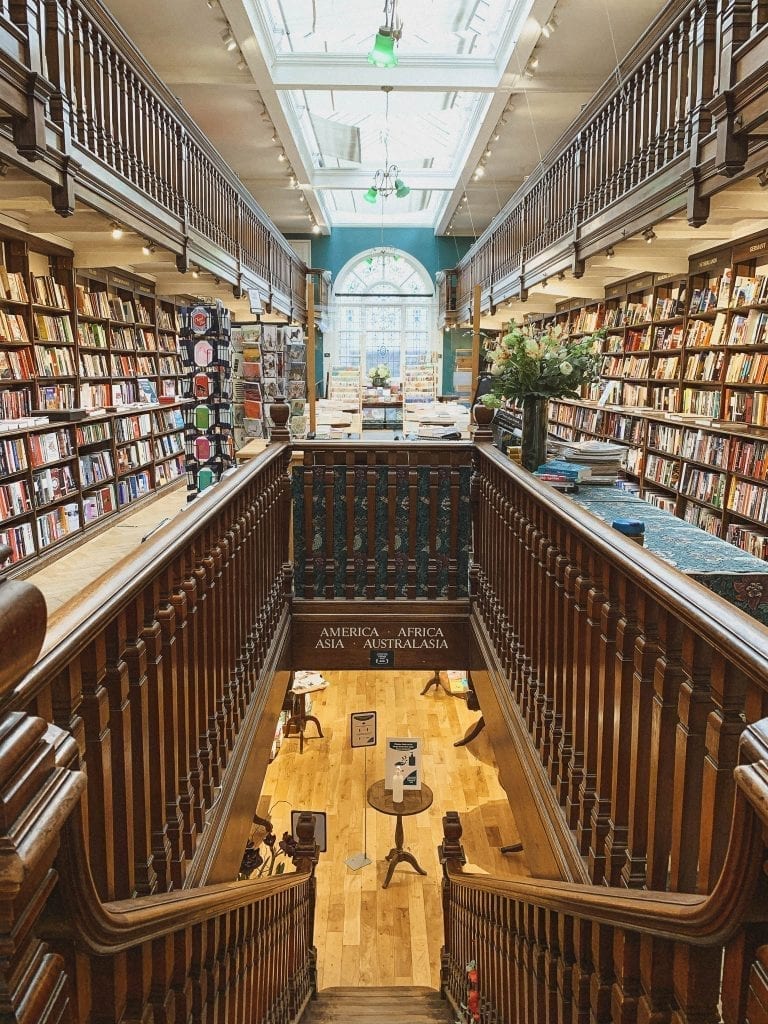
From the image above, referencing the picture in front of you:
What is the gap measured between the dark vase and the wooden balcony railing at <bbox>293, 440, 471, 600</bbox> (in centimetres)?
44

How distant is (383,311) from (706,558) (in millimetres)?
17125

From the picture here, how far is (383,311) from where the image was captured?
1912cm

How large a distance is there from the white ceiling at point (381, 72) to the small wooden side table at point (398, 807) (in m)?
6.65

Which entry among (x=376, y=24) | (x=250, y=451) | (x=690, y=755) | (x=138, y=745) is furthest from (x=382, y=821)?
(x=376, y=24)

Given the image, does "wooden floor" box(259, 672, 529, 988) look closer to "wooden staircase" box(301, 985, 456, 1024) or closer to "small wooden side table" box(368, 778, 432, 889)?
"small wooden side table" box(368, 778, 432, 889)

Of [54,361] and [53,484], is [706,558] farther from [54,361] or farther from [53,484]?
[54,361]

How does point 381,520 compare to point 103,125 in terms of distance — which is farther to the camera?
point 103,125

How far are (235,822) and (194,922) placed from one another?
1.22m

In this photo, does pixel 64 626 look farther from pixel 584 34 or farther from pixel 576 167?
pixel 584 34

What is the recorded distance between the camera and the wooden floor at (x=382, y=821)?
5.92m

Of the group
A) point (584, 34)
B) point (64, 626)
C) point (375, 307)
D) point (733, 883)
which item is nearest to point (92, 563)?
point (64, 626)

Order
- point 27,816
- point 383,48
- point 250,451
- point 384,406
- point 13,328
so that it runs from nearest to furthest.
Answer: point 27,816 < point 250,451 < point 13,328 < point 383,48 < point 384,406

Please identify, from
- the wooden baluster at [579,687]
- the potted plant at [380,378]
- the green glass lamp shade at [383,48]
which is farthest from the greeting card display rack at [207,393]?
the potted plant at [380,378]

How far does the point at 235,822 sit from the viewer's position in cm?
282
